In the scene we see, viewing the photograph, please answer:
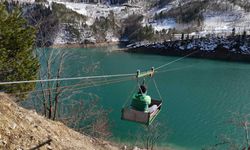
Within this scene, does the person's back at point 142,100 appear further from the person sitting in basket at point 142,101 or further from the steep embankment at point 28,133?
the steep embankment at point 28,133

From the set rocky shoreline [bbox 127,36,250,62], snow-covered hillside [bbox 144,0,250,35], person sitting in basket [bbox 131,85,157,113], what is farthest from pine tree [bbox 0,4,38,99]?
snow-covered hillside [bbox 144,0,250,35]

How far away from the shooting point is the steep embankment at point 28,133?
8.36 metres

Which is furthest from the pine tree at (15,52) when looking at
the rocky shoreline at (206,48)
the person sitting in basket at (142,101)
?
the rocky shoreline at (206,48)

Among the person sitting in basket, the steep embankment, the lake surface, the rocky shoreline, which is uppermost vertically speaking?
the person sitting in basket

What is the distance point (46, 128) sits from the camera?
1018cm

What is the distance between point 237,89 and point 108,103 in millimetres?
21216

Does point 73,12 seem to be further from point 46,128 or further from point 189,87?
point 46,128

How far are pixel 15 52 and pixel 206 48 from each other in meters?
96.4

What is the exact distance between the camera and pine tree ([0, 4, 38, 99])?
17422 millimetres

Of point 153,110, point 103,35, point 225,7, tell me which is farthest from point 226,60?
point 153,110

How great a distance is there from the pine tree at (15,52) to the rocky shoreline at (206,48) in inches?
3423

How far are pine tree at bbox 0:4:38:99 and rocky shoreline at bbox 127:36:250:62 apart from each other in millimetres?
86938

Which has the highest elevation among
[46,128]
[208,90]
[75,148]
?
[46,128]

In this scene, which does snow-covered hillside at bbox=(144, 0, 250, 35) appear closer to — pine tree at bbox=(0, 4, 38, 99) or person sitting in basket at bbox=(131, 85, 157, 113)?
pine tree at bbox=(0, 4, 38, 99)
